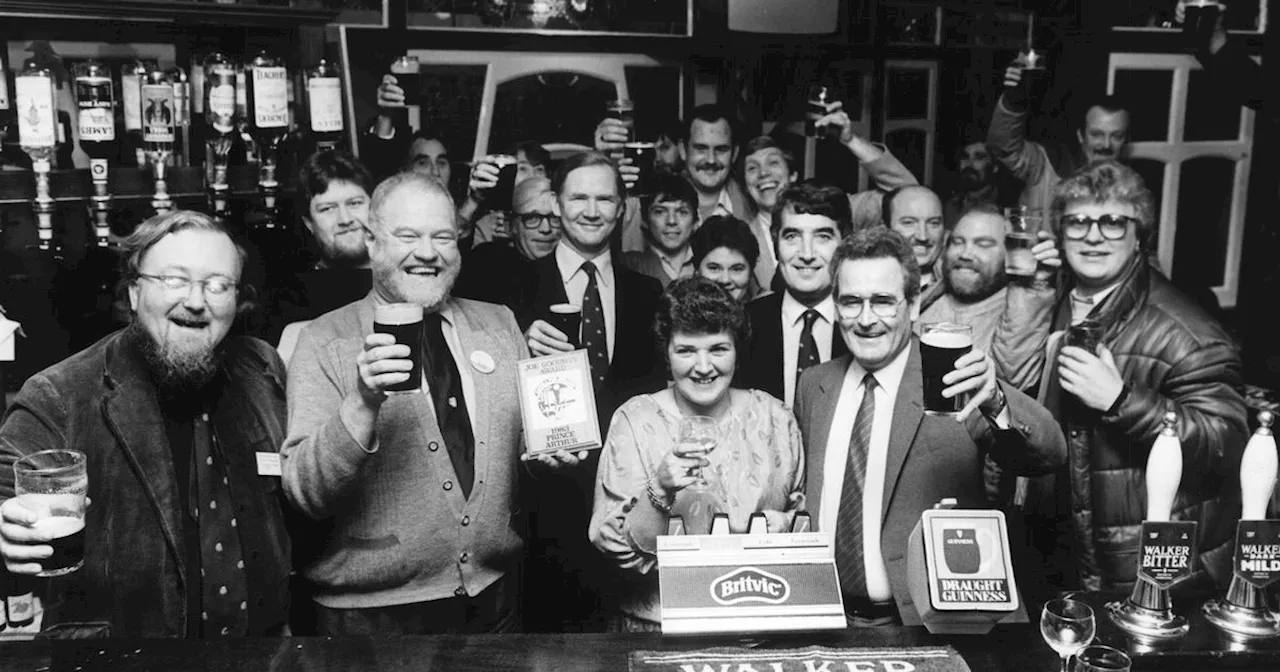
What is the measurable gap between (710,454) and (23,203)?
2.34 metres

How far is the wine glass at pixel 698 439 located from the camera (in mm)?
2742

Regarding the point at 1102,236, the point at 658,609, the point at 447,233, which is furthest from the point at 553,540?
the point at 1102,236

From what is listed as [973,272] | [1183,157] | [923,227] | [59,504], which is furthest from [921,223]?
[59,504]

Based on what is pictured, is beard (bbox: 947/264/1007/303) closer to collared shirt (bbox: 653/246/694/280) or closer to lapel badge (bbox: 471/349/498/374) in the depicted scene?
collared shirt (bbox: 653/246/694/280)

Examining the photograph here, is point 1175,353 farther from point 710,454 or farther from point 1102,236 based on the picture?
point 710,454

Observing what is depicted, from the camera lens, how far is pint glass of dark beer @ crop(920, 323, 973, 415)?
8.58 feet

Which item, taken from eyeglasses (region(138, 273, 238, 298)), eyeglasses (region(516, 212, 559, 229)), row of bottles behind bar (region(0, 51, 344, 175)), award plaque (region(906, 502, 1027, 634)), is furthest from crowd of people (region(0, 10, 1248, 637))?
eyeglasses (region(516, 212, 559, 229))

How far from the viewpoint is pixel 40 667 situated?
2164 mm

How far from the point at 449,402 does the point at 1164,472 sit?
74.4 inches

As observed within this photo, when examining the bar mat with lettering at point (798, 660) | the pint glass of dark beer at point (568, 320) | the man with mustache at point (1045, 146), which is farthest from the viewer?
the man with mustache at point (1045, 146)

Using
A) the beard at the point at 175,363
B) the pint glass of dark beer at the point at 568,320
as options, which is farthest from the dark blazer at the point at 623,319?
the beard at the point at 175,363

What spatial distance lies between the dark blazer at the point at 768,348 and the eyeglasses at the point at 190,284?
1.66 m

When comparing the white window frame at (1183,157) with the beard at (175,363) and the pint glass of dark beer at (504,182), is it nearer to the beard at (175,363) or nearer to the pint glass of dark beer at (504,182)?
the pint glass of dark beer at (504,182)

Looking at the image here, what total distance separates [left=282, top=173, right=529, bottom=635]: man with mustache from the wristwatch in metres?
1.31
